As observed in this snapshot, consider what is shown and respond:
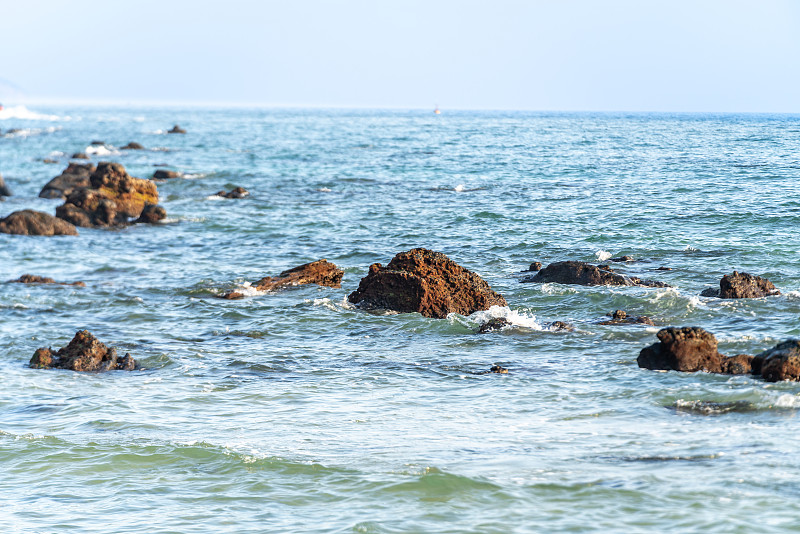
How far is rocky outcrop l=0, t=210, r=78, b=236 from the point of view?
34.7 meters

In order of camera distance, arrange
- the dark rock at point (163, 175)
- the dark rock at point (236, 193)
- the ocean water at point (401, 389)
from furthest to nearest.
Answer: the dark rock at point (163, 175)
the dark rock at point (236, 193)
the ocean water at point (401, 389)

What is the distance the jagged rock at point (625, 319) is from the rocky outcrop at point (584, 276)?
266 cm

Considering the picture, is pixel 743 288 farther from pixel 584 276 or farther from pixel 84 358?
pixel 84 358

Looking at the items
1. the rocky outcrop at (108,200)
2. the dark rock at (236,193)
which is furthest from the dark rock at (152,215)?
the dark rock at (236,193)

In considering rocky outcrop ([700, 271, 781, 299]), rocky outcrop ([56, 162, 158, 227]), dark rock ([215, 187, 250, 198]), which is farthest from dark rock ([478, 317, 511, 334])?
dark rock ([215, 187, 250, 198])

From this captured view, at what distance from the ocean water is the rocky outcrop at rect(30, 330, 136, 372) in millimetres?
378

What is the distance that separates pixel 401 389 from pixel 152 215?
26073 mm

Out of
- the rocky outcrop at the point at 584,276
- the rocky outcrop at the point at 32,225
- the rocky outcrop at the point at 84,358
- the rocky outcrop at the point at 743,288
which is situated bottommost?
the rocky outcrop at the point at 84,358

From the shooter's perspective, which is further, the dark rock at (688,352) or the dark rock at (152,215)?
the dark rock at (152,215)

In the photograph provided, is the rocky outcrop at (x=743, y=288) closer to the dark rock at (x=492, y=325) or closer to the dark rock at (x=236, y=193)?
the dark rock at (x=492, y=325)

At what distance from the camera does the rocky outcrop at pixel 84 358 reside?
1622 cm

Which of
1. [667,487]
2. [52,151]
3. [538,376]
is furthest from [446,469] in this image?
[52,151]

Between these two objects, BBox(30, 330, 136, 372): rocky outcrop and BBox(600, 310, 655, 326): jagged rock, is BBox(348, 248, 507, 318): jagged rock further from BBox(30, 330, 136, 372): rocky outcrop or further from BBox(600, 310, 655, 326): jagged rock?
BBox(30, 330, 136, 372): rocky outcrop

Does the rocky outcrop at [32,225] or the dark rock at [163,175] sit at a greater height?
the dark rock at [163,175]
